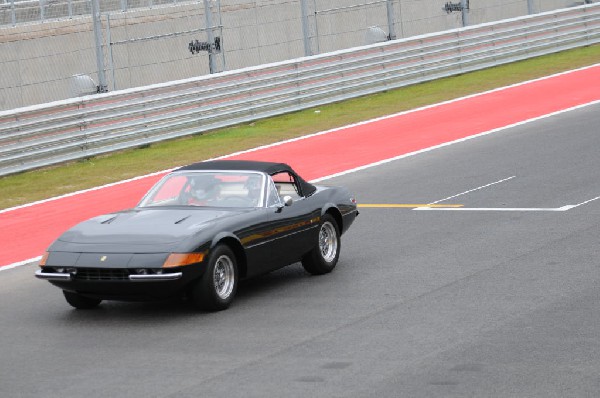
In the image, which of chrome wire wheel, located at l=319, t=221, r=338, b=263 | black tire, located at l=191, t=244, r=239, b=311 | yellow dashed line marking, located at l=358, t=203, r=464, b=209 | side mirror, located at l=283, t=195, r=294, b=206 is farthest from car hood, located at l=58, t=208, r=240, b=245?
yellow dashed line marking, located at l=358, t=203, r=464, b=209

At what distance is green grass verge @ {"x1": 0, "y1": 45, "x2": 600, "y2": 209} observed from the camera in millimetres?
21297

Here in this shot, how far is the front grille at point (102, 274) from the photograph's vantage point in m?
11.0

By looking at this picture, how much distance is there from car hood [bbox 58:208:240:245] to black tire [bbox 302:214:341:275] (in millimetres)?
1245

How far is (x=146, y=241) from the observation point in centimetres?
1130

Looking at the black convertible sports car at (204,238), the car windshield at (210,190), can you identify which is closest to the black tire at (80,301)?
the black convertible sports car at (204,238)

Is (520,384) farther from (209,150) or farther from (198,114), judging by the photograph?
(198,114)

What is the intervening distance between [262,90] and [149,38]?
292cm

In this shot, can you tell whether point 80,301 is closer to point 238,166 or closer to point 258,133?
point 238,166

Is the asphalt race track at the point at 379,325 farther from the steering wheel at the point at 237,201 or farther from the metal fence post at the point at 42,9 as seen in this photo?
the metal fence post at the point at 42,9

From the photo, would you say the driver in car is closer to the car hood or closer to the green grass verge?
the car hood

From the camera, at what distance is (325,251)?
13.4 m

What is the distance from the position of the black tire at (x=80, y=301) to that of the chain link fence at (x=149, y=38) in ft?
39.8

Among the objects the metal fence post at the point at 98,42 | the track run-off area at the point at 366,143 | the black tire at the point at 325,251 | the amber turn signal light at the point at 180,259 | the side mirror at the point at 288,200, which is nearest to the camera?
the amber turn signal light at the point at 180,259

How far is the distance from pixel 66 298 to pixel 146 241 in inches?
43.8
